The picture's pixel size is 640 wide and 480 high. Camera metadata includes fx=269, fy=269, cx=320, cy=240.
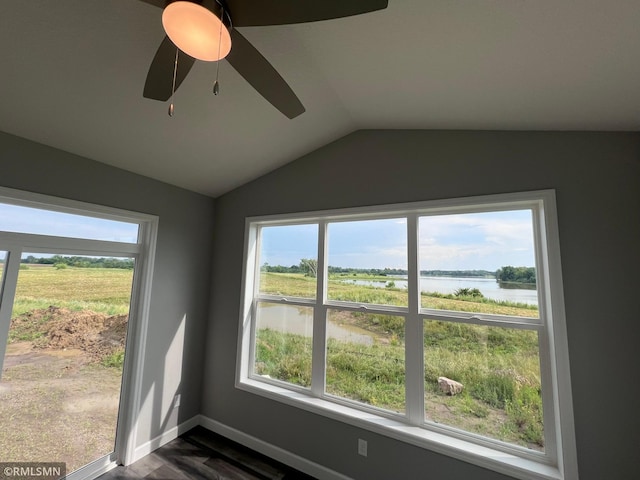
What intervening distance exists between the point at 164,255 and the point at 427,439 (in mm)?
2798

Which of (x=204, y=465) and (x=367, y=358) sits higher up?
(x=367, y=358)

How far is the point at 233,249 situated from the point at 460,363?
2.45m

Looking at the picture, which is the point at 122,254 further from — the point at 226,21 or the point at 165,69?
the point at 226,21

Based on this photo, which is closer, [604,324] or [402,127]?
[604,324]

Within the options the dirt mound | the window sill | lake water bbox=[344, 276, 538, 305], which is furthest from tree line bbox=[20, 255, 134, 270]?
lake water bbox=[344, 276, 538, 305]

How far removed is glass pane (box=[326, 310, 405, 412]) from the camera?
223 centimetres

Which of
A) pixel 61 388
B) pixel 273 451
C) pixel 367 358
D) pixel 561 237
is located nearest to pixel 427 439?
pixel 367 358

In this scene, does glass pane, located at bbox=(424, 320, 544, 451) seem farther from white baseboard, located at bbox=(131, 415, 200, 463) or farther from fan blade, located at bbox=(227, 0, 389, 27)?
white baseboard, located at bbox=(131, 415, 200, 463)

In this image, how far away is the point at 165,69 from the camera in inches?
45.9

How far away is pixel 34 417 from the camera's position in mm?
2016

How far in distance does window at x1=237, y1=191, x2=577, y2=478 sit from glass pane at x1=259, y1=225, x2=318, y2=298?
16 millimetres

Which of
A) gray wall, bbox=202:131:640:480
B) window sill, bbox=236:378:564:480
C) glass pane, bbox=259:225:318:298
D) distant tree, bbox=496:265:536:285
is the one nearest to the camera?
gray wall, bbox=202:131:640:480

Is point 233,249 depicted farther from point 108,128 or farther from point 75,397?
point 75,397

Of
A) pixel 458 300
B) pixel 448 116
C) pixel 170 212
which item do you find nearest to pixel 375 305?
pixel 458 300
